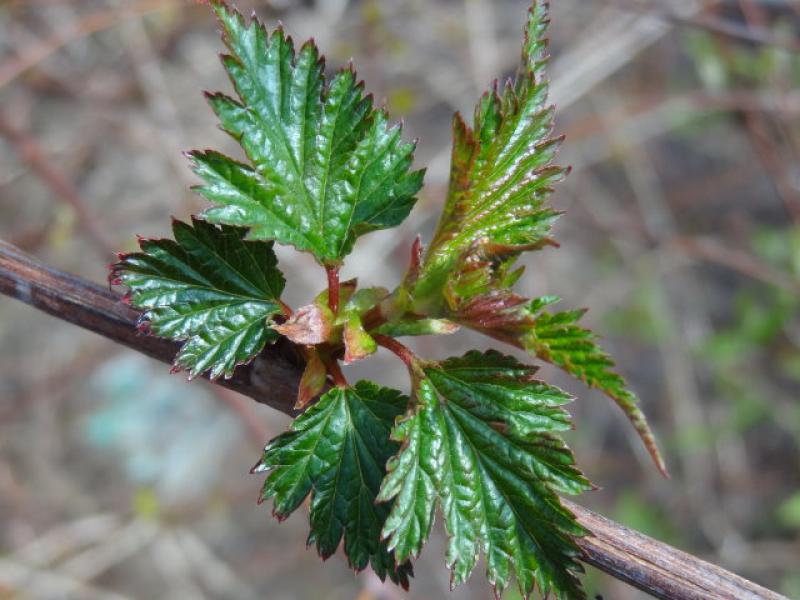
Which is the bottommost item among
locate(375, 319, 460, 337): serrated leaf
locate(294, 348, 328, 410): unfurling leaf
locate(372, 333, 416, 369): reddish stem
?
locate(294, 348, 328, 410): unfurling leaf

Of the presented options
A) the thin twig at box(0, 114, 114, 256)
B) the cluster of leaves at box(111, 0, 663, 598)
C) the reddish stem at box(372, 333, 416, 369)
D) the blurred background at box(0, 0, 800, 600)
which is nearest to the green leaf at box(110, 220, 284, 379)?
the cluster of leaves at box(111, 0, 663, 598)

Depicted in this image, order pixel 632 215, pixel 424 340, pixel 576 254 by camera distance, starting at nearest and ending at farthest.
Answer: pixel 424 340 < pixel 632 215 < pixel 576 254

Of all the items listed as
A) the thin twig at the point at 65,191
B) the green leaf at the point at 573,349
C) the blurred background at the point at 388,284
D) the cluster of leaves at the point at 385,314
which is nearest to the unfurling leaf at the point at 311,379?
the cluster of leaves at the point at 385,314

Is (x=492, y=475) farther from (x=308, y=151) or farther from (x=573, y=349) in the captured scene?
(x=308, y=151)

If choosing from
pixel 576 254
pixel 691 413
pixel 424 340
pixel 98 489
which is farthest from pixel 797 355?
pixel 98 489

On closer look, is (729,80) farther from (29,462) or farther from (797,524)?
(29,462)

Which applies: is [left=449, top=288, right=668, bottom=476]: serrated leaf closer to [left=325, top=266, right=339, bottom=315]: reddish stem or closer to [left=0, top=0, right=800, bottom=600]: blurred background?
[left=325, top=266, right=339, bottom=315]: reddish stem

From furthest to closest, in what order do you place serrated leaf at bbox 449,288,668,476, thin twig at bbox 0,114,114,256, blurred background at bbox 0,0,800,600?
blurred background at bbox 0,0,800,600
thin twig at bbox 0,114,114,256
serrated leaf at bbox 449,288,668,476
